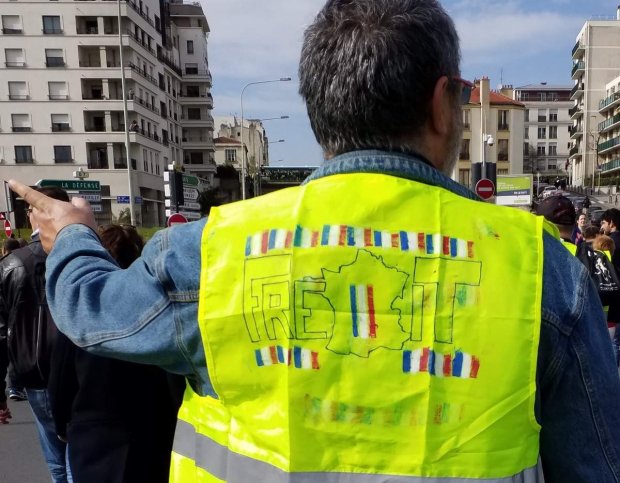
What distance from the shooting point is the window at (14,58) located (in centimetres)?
4384

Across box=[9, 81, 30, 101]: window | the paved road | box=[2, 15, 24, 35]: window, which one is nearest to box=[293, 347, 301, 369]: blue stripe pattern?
the paved road

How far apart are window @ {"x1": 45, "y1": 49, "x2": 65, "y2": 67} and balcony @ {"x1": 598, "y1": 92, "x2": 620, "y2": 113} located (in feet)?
191

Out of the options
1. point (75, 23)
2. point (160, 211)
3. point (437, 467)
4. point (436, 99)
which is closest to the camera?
point (437, 467)

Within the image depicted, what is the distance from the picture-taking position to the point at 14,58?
144 ft

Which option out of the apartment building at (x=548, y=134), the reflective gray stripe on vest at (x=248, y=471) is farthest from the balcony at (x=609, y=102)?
the reflective gray stripe on vest at (x=248, y=471)

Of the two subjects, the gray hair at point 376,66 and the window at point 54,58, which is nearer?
the gray hair at point 376,66

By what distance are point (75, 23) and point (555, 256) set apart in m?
50.9

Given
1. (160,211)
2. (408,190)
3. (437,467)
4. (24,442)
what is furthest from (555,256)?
(160,211)

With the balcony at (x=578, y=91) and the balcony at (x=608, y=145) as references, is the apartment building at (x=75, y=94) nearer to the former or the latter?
the balcony at (x=608, y=145)

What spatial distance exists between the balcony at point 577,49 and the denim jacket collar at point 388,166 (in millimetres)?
81347

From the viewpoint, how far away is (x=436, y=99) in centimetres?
117

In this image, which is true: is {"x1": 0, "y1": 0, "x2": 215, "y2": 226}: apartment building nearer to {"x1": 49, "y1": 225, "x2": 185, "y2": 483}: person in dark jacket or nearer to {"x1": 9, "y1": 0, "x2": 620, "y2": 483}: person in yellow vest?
{"x1": 49, "y1": 225, "x2": 185, "y2": 483}: person in dark jacket

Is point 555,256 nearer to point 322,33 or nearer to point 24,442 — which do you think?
point 322,33

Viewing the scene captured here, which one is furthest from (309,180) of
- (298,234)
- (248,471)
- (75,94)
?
(75,94)
